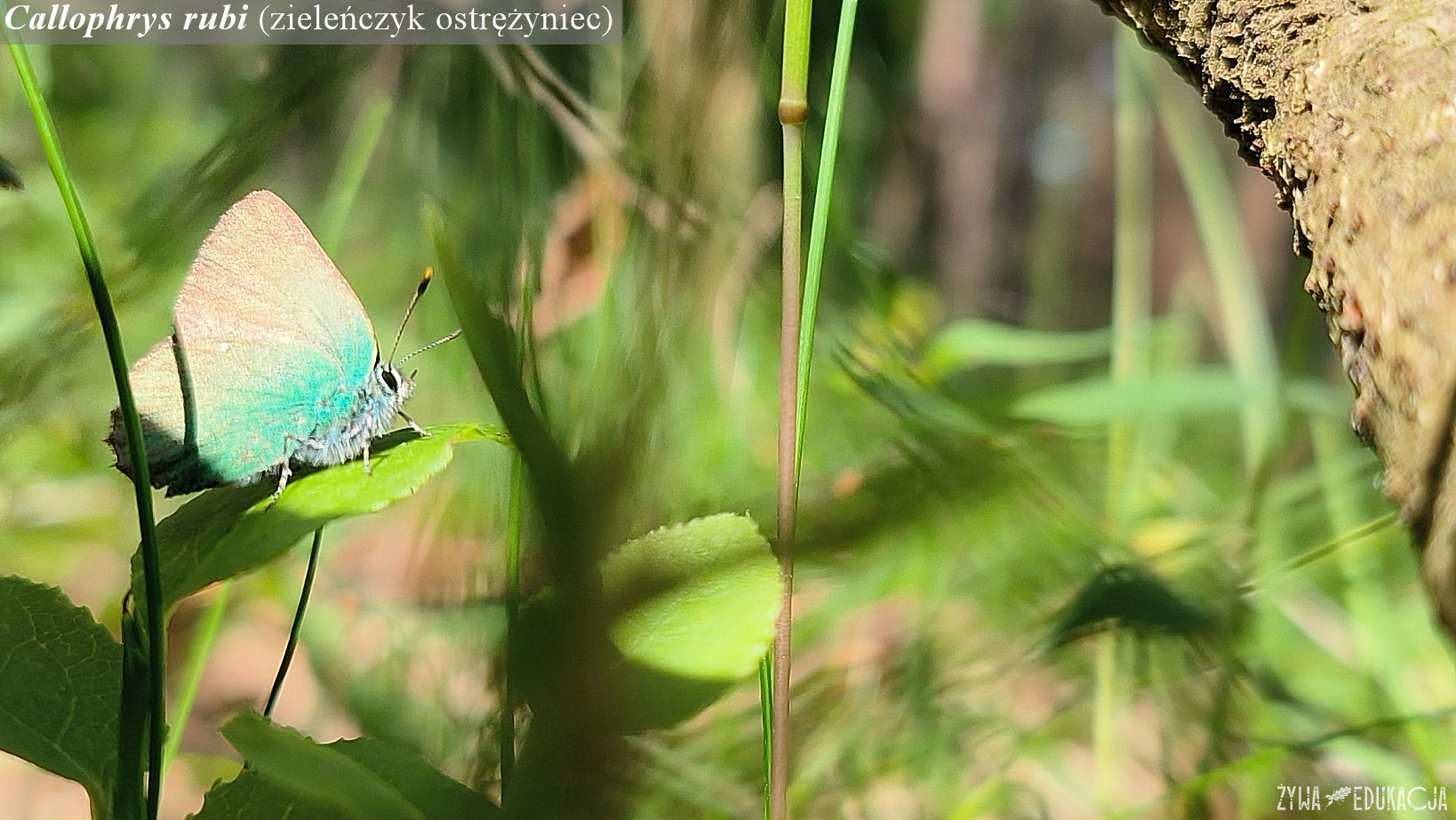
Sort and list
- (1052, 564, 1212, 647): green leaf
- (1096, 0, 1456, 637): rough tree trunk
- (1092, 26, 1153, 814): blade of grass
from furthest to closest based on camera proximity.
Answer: (1092, 26, 1153, 814): blade of grass, (1052, 564, 1212, 647): green leaf, (1096, 0, 1456, 637): rough tree trunk

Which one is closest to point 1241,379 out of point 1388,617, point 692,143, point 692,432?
point 1388,617

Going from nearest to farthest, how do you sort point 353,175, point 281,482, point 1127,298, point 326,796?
point 326,796 → point 281,482 → point 353,175 → point 1127,298

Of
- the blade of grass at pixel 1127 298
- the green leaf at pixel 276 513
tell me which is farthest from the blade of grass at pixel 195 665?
the blade of grass at pixel 1127 298

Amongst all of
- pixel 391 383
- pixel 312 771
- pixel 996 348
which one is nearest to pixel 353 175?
pixel 391 383

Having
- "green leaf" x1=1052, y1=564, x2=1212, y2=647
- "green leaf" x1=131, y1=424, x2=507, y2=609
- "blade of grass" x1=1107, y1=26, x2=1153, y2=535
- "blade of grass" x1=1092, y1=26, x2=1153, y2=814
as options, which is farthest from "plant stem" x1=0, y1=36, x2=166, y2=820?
"blade of grass" x1=1107, y1=26, x2=1153, y2=535

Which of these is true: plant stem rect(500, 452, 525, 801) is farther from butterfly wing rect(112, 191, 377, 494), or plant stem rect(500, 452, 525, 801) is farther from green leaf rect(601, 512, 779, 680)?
butterfly wing rect(112, 191, 377, 494)

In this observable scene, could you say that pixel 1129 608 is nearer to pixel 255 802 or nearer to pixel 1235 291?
pixel 1235 291

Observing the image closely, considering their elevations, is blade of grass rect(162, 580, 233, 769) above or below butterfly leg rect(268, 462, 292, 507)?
below

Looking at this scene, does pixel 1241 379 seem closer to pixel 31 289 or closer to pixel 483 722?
pixel 483 722
